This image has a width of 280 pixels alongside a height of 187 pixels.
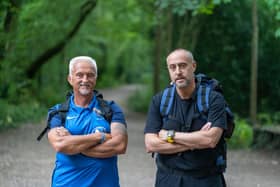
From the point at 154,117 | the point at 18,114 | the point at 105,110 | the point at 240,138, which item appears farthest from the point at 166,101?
the point at 18,114

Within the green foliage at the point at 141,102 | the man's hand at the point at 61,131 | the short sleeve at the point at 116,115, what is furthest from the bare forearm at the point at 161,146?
the green foliage at the point at 141,102

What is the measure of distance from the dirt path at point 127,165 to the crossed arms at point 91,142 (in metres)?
4.14

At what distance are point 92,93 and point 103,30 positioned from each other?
3849 centimetres

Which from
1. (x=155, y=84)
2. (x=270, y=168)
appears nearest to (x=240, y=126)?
(x=270, y=168)

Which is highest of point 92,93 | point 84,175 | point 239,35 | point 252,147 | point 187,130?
point 239,35

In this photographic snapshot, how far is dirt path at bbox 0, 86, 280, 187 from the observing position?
8844 millimetres

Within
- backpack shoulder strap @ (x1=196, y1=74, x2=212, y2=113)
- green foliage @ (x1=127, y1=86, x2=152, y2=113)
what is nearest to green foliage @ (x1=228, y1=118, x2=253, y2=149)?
backpack shoulder strap @ (x1=196, y1=74, x2=212, y2=113)

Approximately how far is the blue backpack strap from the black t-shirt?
0.03 m

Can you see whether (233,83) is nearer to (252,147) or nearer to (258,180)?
(252,147)

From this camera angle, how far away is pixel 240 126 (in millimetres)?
13875

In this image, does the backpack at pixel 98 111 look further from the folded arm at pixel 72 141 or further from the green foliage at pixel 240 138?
the green foliage at pixel 240 138

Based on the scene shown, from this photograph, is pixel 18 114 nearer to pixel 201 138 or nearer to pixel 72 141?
pixel 72 141

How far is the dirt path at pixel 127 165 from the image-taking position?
348 inches

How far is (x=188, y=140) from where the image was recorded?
420 cm
